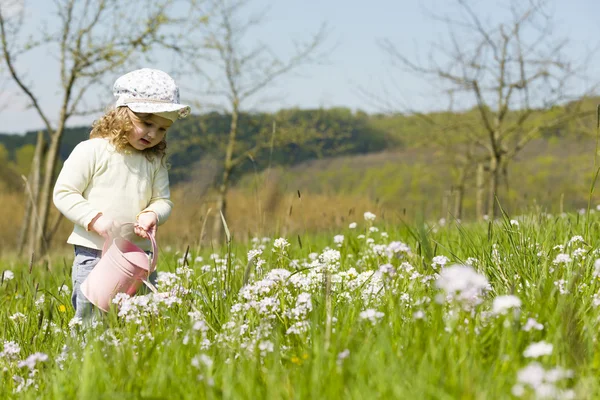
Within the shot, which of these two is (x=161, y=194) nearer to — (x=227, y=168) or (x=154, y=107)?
(x=154, y=107)

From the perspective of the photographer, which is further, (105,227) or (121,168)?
(121,168)

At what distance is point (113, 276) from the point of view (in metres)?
3.11

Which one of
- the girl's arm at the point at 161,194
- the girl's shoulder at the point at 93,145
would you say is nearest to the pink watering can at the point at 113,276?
the girl's arm at the point at 161,194

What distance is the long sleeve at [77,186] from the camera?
3410 mm

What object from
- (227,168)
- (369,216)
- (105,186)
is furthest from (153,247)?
(227,168)

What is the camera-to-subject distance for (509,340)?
75.2 inches

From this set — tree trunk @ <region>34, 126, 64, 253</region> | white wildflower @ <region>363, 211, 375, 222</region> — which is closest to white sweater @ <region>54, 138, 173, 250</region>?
white wildflower @ <region>363, 211, 375, 222</region>

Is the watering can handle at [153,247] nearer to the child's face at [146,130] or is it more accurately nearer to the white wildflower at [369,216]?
the child's face at [146,130]

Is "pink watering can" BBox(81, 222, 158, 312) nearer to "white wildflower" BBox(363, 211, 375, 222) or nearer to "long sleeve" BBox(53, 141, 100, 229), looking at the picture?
"long sleeve" BBox(53, 141, 100, 229)

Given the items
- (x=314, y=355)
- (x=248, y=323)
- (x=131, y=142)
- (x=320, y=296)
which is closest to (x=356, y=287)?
(x=320, y=296)

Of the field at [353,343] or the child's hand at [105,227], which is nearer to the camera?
the field at [353,343]

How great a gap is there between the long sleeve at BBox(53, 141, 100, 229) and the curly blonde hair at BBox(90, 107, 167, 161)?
0.13 metres

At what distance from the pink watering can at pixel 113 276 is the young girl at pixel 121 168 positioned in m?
0.29

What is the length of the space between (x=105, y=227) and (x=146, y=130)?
25.1 inches
